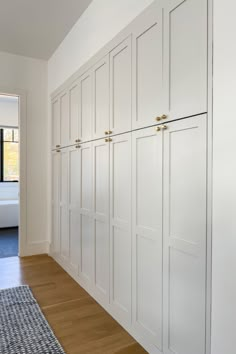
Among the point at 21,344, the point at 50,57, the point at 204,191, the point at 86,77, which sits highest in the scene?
the point at 50,57

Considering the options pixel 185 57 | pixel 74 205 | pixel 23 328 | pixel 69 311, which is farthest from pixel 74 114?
pixel 23 328

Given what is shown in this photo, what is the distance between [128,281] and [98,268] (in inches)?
19.1

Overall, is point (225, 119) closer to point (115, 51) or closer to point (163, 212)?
point (163, 212)

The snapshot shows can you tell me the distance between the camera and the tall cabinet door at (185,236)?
1291mm

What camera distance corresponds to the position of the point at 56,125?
3363 mm

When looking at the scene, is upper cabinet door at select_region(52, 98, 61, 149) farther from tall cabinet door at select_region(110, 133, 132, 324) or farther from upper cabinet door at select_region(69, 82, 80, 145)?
tall cabinet door at select_region(110, 133, 132, 324)

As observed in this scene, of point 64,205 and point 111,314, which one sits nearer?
point 111,314

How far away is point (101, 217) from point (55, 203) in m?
1.32

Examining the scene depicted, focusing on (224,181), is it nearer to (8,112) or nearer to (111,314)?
(111,314)

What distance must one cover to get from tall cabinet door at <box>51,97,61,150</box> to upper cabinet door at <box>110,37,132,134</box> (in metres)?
1.38

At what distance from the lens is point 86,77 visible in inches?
99.3

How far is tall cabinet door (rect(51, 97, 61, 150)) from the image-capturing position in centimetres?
329

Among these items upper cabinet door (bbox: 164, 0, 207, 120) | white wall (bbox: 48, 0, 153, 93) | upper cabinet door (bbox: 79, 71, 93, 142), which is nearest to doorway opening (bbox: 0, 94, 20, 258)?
white wall (bbox: 48, 0, 153, 93)

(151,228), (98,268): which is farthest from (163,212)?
(98,268)
